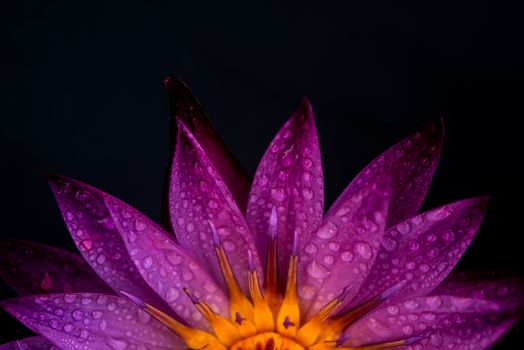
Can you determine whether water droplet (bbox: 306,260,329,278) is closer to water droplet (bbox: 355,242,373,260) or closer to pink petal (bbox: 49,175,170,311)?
water droplet (bbox: 355,242,373,260)

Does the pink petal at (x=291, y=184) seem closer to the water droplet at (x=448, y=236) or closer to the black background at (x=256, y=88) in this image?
the water droplet at (x=448, y=236)

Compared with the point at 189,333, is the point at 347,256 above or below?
above

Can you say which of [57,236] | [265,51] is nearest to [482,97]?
[265,51]

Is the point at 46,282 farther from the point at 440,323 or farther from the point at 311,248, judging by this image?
the point at 440,323

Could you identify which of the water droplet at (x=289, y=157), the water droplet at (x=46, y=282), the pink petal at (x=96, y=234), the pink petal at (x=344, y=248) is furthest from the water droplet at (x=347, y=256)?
the water droplet at (x=46, y=282)

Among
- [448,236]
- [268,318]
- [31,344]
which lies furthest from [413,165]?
[31,344]

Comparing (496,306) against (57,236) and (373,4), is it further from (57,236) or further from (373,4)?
(57,236)
